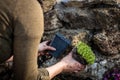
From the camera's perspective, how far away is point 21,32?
1758 millimetres

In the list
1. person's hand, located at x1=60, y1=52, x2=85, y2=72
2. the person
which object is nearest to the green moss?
person's hand, located at x1=60, y1=52, x2=85, y2=72

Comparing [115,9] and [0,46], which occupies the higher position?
[0,46]

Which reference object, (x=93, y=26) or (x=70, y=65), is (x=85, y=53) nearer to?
(x=70, y=65)

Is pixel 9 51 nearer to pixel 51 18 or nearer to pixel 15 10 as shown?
pixel 15 10

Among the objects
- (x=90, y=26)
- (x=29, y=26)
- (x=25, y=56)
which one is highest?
(x=29, y=26)

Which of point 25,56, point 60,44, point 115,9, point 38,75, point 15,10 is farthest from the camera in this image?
point 115,9

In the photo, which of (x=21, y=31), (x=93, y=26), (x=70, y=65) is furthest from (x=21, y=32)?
(x=93, y=26)

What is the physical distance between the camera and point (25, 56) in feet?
6.00

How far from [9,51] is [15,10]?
26cm

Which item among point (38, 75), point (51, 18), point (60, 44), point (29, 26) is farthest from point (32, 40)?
point (51, 18)

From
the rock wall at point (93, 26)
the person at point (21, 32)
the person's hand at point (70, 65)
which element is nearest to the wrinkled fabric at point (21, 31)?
the person at point (21, 32)

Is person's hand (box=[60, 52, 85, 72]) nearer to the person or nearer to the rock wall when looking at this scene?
the person

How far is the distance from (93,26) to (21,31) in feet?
4.09

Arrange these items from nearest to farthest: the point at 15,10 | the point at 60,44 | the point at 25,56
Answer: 1. the point at 15,10
2. the point at 25,56
3. the point at 60,44
